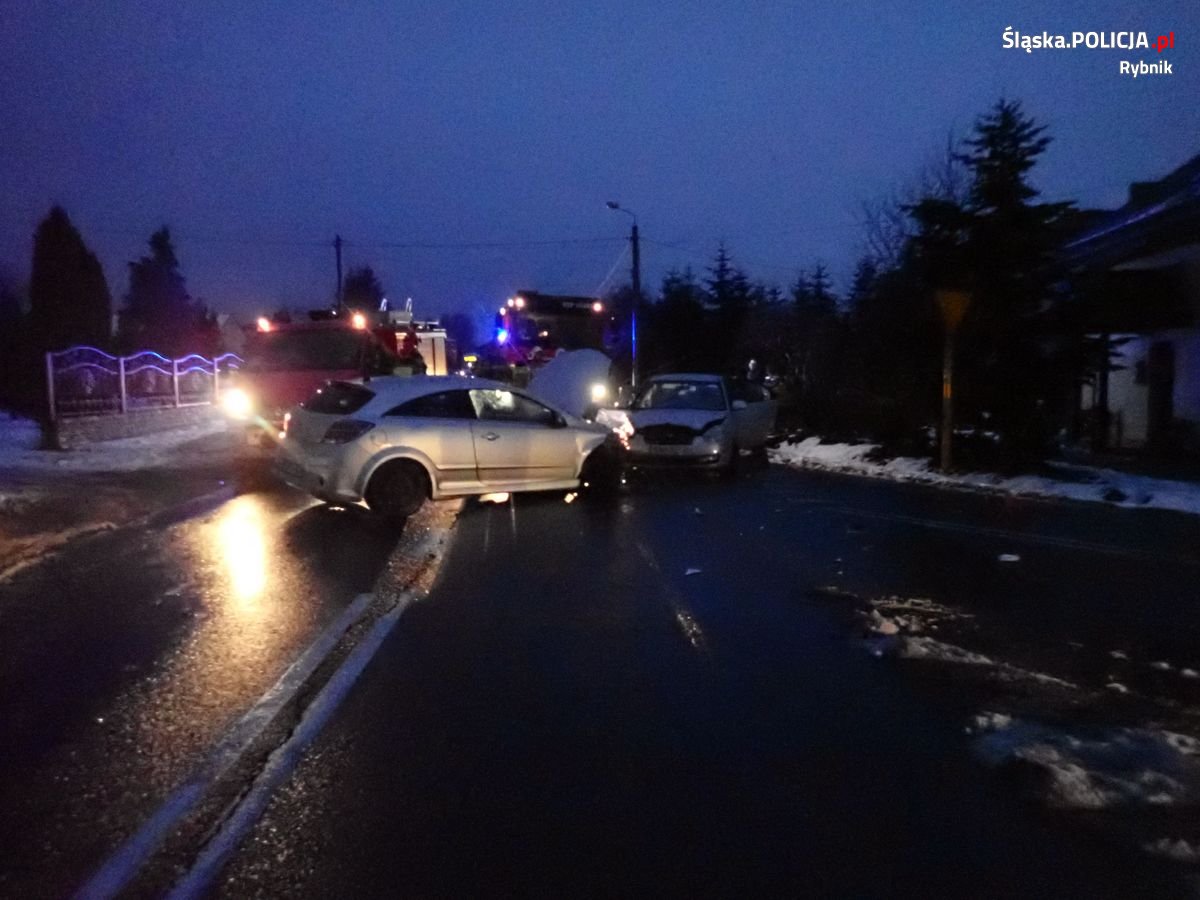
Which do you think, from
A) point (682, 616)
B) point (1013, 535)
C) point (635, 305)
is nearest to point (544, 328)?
point (635, 305)

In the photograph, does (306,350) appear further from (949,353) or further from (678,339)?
(678,339)

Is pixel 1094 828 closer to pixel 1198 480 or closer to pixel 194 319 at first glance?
pixel 1198 480

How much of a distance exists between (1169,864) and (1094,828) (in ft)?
1.19

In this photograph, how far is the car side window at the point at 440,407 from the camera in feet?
44.2

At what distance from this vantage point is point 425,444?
13422 mm

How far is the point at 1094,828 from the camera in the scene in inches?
187

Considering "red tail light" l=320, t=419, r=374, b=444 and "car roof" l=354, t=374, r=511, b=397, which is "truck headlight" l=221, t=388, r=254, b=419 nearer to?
"car roof" l=354, t=374, r=511, b=397

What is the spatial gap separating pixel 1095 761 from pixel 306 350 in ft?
51.4

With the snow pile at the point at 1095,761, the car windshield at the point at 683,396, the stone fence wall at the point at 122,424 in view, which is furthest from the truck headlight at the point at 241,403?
the snow pile at the point at 1095,761

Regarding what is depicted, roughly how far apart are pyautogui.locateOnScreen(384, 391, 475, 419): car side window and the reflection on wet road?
1441 millimetres

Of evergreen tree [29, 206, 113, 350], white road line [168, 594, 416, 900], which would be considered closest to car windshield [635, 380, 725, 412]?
white road line [168, 594, 416, 900]

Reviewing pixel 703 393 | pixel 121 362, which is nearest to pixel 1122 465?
Result: pixel 703 393

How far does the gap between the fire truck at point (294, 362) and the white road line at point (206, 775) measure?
1077 cm

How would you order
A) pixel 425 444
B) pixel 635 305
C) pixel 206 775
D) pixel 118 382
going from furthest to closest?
pixel 635 305
pixel 118 382
pixel 425 444
pixel 206 775
